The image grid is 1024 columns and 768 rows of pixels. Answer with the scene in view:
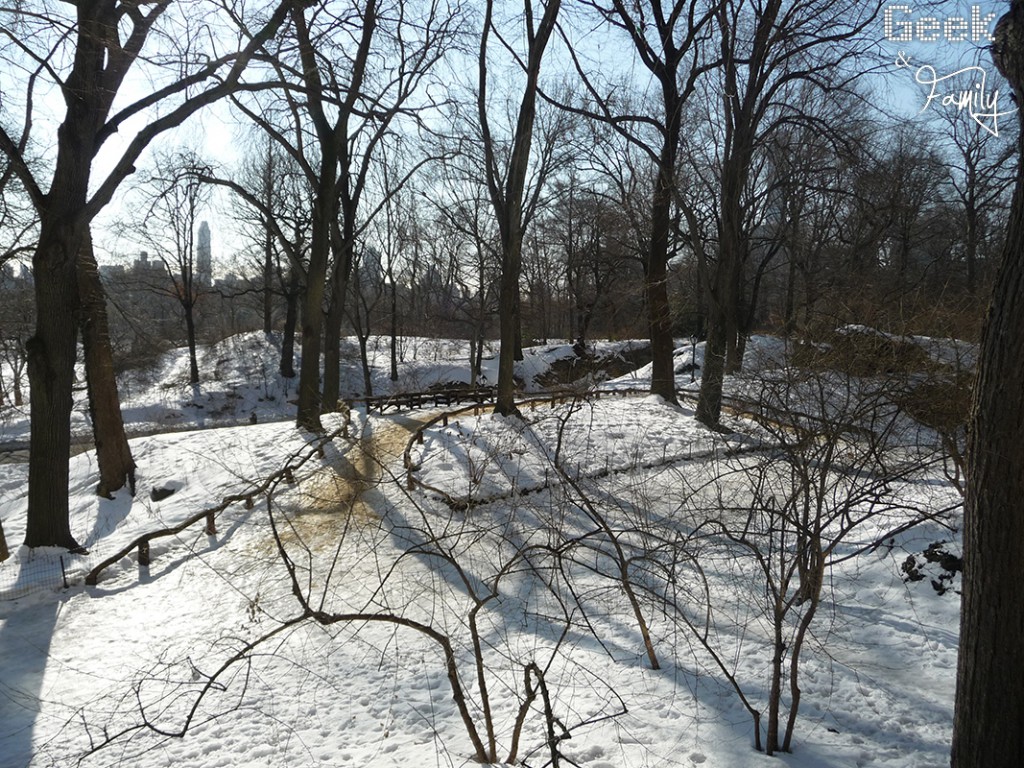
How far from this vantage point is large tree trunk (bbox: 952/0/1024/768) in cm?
283

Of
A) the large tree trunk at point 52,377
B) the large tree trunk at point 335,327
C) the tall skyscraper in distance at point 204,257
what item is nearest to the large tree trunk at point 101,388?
the large tree trunk at point 52,377

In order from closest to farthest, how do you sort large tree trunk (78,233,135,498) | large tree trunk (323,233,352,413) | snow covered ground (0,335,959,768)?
snow covered ground (0,335,959,768)
large tree trunk (78,233,135,498)
large tree trunk (323,233,352,413)

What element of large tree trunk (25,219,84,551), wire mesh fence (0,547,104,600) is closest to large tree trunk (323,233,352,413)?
large tree trunk (25,219,84,551)

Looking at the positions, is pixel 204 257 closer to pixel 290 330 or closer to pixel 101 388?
pixel 290 330

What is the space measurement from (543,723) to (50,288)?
8223mm

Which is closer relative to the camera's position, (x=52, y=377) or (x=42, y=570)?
(x=42, y=570)

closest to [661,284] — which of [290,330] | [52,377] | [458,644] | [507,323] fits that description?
[507,323]

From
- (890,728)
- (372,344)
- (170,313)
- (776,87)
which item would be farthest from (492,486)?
(170,313)

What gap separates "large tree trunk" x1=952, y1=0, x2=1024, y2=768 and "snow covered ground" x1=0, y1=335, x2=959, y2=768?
1.30 m

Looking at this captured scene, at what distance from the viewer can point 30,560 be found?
8727mm

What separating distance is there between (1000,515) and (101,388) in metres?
12.9

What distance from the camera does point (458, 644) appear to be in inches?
227

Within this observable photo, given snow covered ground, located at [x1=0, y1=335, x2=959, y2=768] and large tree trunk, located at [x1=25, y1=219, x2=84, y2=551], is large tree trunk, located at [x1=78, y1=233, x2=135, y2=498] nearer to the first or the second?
snow covered ground, located at [x1=0, y1=335, x2=959, y2=768]

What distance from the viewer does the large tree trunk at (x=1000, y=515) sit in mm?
2832
